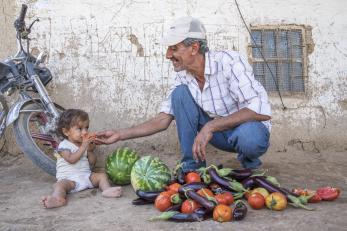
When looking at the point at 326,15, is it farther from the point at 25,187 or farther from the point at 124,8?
the point at 25,187

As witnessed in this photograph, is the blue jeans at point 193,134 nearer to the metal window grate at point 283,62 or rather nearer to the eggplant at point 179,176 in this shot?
the eggplant at point 179,176

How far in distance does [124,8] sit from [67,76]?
940 millimetres

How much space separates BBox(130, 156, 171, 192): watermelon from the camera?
3982 millimetres

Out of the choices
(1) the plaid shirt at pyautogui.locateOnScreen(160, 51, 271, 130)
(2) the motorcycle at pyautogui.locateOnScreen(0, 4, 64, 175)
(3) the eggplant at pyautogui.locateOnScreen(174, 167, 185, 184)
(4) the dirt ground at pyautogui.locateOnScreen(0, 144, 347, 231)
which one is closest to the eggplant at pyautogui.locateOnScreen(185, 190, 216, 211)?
(4) the dirt ground at pyautogui.locateOnScreen(0, 144, 347, 231)

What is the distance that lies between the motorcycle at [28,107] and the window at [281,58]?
2.30m

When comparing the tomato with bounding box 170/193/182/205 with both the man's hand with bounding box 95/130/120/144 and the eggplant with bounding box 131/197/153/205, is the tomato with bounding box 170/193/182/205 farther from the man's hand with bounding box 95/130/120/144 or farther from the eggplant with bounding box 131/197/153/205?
the man's hand with bounding box 95/130/120/144

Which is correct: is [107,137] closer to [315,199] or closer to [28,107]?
[28,107]

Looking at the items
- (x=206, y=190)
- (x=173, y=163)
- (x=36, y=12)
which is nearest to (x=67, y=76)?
(x=36, y=12)

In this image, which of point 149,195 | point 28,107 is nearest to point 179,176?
point 149,195

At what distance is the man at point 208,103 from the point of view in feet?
12.8

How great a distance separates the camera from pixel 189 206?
344 centimetres

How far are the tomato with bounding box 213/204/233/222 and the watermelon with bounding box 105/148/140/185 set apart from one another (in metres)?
1.27

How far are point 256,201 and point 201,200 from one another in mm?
417

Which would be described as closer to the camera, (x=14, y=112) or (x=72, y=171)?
(x=72, y=171)
